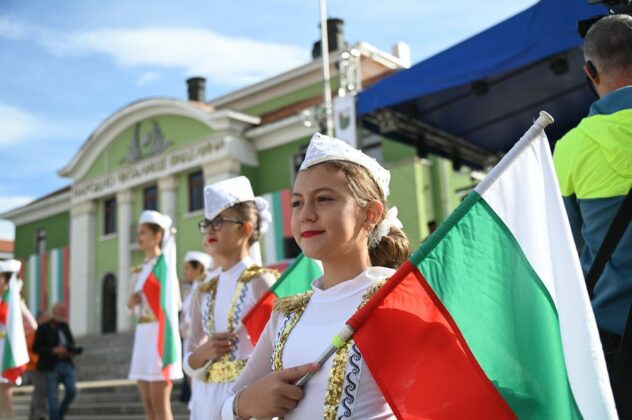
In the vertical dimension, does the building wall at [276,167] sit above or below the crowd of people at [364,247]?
above

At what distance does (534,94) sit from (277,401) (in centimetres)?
763

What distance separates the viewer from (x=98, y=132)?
30.0 m

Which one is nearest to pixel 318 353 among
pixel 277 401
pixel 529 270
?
pixel 277 401

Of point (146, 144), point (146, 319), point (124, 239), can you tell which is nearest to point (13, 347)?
point (146, 319)

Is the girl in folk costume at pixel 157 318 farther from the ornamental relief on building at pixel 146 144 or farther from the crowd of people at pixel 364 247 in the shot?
the ornamental relief on building at pixel 146 144

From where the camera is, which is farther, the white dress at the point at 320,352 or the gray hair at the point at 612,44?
the gray hair at the point at 612,44

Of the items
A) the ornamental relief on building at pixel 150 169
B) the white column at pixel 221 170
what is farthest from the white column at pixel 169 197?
the white column at pixel 221 170

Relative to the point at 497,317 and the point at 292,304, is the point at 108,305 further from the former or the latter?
the point at 497,317

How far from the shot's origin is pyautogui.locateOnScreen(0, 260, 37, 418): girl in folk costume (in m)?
8.12

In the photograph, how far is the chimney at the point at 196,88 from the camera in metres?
31.9

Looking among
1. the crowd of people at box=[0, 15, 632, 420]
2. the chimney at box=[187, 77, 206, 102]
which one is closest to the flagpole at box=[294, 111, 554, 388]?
the crowd of people at box=[0, 15, 632, 420]

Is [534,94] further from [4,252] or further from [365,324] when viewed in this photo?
[4,252]

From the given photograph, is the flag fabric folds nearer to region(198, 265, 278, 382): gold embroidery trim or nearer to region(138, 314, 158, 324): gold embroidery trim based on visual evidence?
region(198, 265, 278, 382): gold embroidery trim

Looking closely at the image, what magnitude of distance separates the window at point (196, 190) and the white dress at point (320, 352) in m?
24.1
